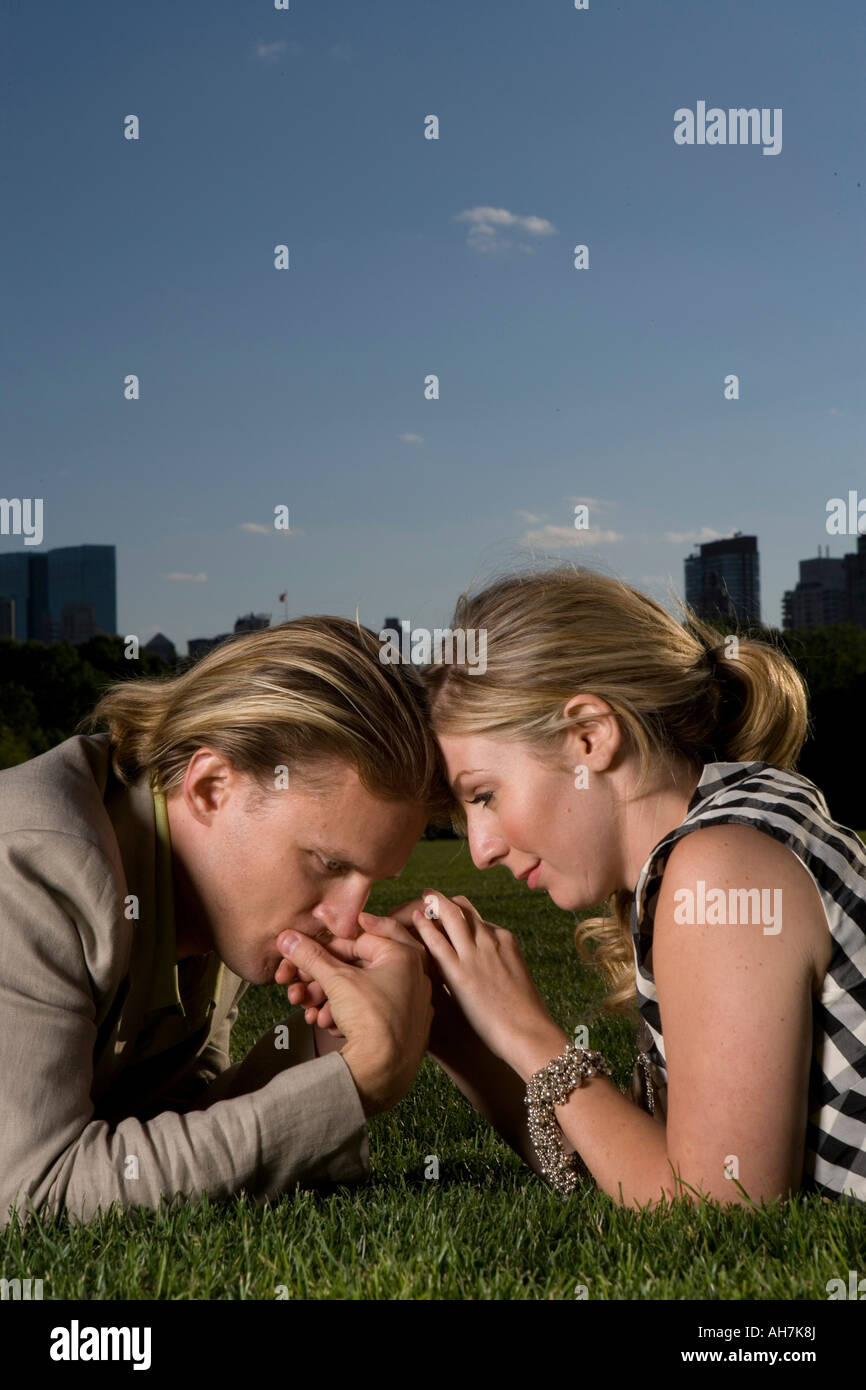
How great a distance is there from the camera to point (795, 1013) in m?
2.40

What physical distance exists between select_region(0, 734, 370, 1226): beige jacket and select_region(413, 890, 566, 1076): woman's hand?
0.43 meters

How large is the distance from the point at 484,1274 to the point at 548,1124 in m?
0.70

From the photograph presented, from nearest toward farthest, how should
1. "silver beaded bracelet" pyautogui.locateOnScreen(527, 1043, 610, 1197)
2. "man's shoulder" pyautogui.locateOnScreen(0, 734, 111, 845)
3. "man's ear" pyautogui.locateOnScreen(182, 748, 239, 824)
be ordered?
1. "man's shoulder" pyautogui.locateOnScreen(0, 734, 111, 845)
2. "silver beaded bracelet" pyautogui.locateOnScreen(527, 1043, 610, 1197)
3. "man's ear" pyautogui.locateOnScreen(182, 748, 239, 824)

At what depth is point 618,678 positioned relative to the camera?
305cm

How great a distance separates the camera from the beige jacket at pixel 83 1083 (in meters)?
2.42

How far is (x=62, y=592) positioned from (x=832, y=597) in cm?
3618

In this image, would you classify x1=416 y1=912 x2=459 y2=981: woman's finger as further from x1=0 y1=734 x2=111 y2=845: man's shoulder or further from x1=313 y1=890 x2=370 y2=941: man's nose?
x1=0 y1=734 x2=111 y2=845: man's shoulder

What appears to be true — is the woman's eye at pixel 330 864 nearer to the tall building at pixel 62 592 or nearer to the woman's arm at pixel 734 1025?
the woman's arm at pixel 734 1025

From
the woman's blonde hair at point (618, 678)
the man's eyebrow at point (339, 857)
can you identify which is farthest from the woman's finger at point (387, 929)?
the woman's blonde hair at point (618, 678)

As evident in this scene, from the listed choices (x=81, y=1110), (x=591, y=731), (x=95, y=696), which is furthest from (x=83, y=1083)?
(x=95, y=696)

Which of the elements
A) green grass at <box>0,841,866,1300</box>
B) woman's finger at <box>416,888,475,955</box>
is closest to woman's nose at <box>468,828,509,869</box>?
woman's finger at <box>416,888,475,955</box>

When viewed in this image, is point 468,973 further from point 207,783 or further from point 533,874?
point 207,783

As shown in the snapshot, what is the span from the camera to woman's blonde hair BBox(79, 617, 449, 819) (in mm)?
2975

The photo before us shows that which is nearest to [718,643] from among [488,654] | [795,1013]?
[488,654]
